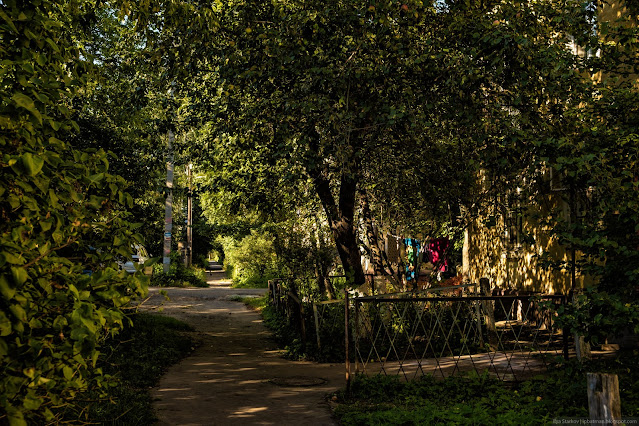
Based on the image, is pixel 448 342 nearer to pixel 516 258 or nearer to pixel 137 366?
pixel 137 366

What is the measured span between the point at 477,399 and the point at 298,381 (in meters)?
2.99

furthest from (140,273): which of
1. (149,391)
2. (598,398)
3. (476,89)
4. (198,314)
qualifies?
(198,314)

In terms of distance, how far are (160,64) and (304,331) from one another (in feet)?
18.9

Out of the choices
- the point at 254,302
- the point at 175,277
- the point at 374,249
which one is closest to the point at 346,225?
the point at 374,249

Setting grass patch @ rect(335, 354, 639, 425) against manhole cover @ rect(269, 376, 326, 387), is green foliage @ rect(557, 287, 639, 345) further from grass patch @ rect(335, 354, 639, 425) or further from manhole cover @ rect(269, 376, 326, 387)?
manhole cover @ rect(269, 376, 326, 387)

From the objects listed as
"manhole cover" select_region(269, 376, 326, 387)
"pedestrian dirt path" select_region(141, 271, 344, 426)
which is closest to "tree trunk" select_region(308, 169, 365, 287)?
"pedestrian dirt path" select_region(141, 271, 344, 426)

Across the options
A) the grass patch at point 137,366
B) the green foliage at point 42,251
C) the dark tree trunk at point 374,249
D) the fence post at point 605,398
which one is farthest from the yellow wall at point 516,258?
the green foliage at point 42,251

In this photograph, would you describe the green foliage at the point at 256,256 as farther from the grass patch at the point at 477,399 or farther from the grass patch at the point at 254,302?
the grass patch at the point at 477,399

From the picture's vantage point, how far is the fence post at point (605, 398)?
172 inches

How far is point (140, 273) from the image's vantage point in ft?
11.3

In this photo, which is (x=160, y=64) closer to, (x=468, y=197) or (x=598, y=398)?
(x=468, y=197)

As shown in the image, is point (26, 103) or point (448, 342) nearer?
point (26, 103)

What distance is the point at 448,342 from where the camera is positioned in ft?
37.5

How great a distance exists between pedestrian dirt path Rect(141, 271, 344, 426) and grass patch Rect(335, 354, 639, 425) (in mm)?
561
